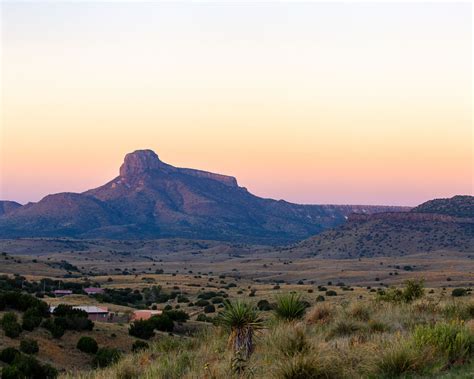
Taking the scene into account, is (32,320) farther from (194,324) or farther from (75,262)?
(75,262)

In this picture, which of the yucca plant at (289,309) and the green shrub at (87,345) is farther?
the green shrub at (87,345)

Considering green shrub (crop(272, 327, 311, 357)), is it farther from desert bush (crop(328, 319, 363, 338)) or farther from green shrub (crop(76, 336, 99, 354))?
green shrub (crop(76, 336, 99, 354))

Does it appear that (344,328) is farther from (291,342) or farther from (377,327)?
(291,342)

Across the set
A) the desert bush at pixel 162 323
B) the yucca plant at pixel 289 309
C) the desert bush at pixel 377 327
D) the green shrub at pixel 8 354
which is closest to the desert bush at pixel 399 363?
the desert bush at pixel 377 327

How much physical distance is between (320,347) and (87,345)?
22.2 m

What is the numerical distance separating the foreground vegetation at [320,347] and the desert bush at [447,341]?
0.02 m

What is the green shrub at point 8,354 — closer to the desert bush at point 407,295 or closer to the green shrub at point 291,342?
the desert bush at point 407,295

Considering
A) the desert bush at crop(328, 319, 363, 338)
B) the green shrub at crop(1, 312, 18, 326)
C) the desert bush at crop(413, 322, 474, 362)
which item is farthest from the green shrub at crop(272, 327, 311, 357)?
the green shrub at crop(1, 312, 18, 326)

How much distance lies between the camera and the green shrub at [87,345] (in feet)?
99.2

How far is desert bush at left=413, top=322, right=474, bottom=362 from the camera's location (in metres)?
10.9

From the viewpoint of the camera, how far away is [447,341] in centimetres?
1110

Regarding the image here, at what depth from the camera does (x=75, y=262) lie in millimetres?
131750

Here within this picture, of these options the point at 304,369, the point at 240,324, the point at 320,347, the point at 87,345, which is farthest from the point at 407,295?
the point at 87,345

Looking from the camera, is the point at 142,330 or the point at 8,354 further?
the point at 142,330
